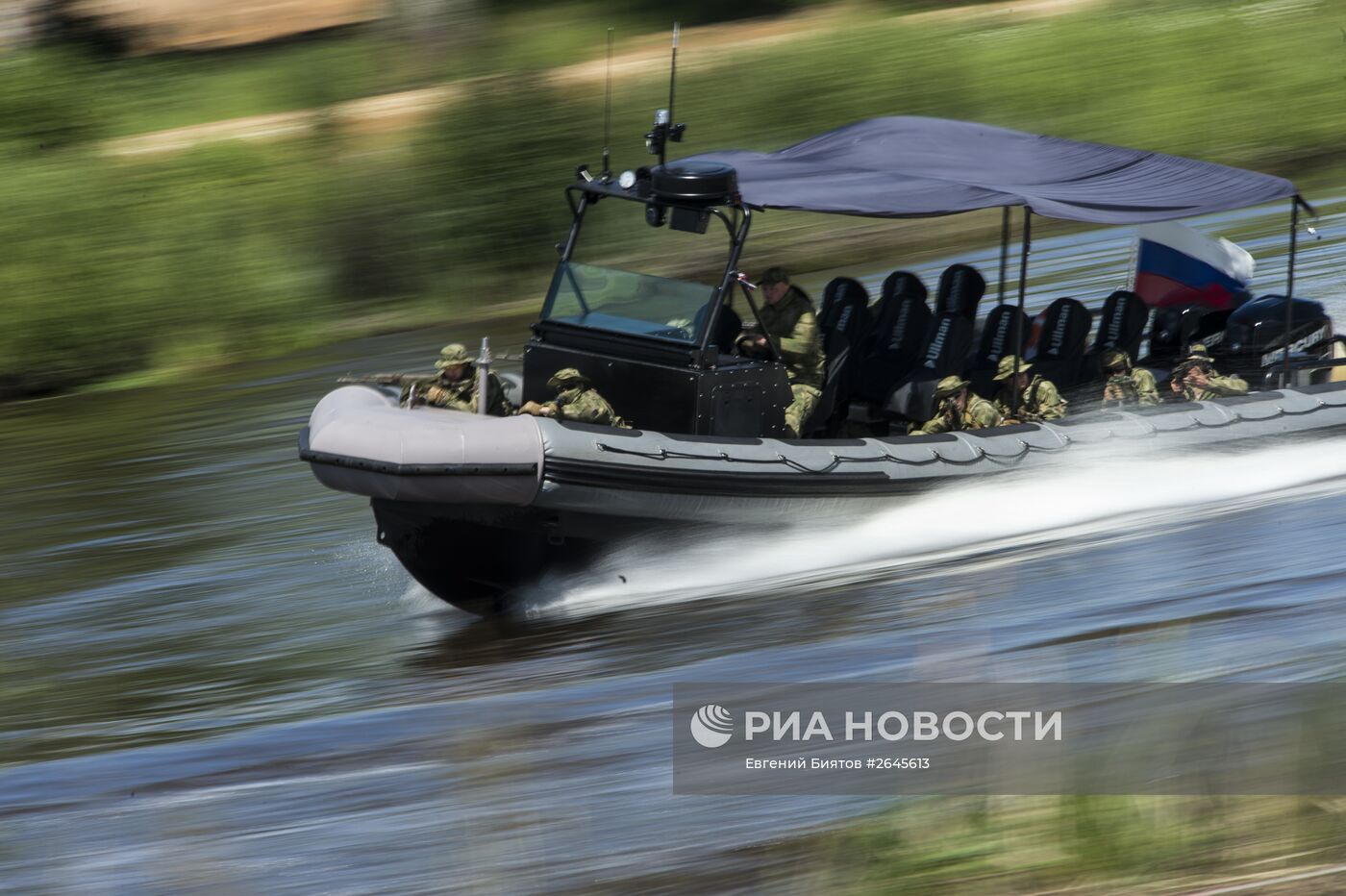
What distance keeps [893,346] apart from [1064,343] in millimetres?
846

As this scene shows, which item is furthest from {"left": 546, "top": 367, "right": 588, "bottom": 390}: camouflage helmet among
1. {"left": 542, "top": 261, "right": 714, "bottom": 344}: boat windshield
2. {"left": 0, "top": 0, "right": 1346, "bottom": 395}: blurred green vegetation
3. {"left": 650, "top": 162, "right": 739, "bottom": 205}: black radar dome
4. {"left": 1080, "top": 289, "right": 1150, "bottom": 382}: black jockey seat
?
{"left": 0, "top": 0, "right": 1346, "bottom": 395}: blurred green vegetation

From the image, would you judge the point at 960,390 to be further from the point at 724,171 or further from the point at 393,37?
the point at 393,37

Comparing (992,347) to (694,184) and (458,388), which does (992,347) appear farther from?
(458,388)

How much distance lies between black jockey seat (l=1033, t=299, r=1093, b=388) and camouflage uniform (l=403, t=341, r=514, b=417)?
8.77 ft

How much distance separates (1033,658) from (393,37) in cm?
1648

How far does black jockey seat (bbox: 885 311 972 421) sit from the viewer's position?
28.2ft

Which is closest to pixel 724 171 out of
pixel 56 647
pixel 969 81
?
pixel 56 647

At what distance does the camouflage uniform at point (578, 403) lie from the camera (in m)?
7.61

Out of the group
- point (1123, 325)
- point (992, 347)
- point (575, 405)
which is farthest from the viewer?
point (1123, 325)

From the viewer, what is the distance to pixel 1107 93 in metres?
18.2

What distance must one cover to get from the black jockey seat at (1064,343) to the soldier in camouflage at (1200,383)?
0.49 m

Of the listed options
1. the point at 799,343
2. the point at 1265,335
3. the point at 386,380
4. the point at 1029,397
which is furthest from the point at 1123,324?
the point at 386,380

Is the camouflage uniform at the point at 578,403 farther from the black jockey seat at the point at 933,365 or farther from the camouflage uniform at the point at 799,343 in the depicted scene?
the black jockey seat at the point at 933,365

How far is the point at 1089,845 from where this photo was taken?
13.9ft
